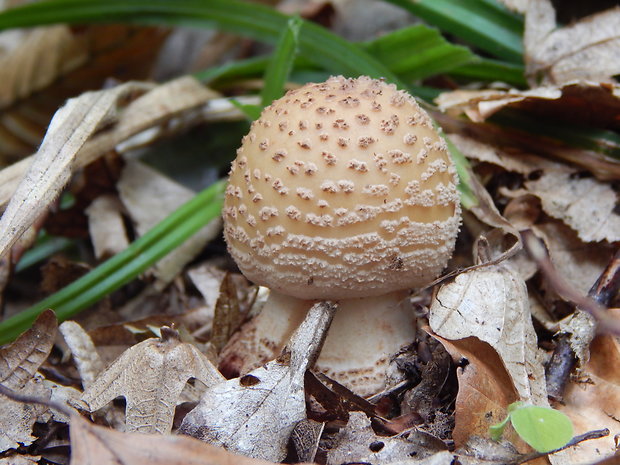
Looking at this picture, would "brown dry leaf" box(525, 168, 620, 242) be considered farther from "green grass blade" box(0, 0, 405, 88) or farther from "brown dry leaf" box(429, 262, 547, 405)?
"green grass blade" box(0, 0, 405, 88)

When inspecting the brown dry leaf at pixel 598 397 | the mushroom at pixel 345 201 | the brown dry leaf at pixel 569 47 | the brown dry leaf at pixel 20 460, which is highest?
the brown dry leaf at pixel 569 47

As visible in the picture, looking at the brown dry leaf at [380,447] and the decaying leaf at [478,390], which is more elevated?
the decaying leaf at [478,390]

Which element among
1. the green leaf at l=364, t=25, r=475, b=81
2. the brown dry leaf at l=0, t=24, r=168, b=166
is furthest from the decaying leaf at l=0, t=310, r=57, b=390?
the brown dry leaf at l=0, t=24, r=168, b=166

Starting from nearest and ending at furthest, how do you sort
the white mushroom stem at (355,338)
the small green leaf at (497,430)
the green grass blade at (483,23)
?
the small green leaf at (497,430)
the white mushroom stem at (355,338)
the green grass blade at (483,23)

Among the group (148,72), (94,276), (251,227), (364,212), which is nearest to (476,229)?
(364,212)

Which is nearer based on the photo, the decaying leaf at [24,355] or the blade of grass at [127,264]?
the decaying leaf at [24,355]

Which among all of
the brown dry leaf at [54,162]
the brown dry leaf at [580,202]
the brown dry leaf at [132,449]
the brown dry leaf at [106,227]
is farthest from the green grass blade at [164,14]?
the brown dry leaf at [132,449]

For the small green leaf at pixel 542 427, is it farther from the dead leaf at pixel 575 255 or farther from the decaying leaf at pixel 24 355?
the decaying leaf at pixel 24 355
